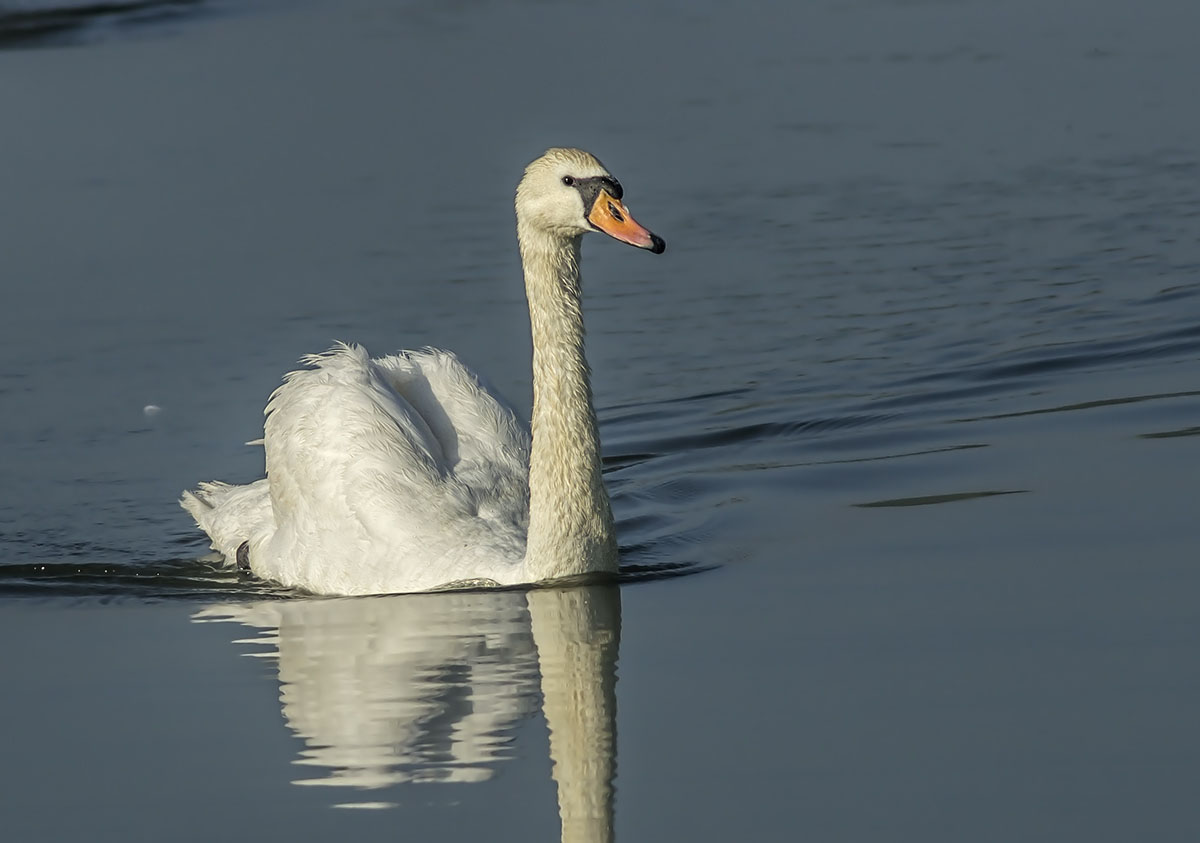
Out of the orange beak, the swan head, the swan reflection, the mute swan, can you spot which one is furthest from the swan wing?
the orange beak

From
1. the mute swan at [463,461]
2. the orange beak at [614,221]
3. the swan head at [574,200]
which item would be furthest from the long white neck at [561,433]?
the orange beak at [614,221]

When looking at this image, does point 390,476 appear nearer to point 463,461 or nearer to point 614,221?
point 463,461

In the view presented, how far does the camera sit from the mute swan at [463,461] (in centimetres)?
1001

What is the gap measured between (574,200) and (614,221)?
9.3 inches

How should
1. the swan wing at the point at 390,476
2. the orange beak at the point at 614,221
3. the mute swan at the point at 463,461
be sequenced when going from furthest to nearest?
the swan wing at the point at 390,476
the mute swan at the point at 463,461
the orange beak at the point at 614,221

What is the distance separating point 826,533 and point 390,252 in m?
7.04

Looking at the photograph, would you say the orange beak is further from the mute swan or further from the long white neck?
the long white neck

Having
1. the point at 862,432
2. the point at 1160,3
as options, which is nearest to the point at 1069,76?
the point at 1160,3

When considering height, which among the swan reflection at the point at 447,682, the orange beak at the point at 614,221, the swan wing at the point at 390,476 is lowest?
the swan reflection at the point at 447,682

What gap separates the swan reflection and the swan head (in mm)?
1721

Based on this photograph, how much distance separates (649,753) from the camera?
764 cm

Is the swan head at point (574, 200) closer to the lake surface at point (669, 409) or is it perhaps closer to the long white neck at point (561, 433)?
the long white neck at point (561, 433)

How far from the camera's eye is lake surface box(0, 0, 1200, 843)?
7531mm

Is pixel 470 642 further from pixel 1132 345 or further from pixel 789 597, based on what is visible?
pixel 1132 345
